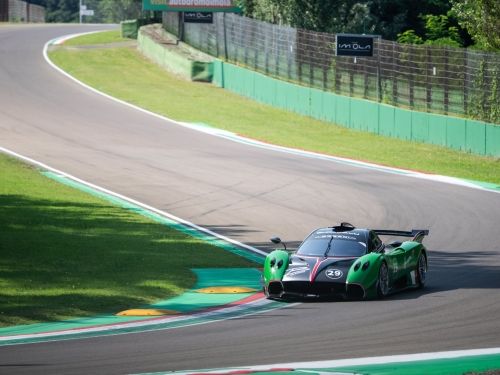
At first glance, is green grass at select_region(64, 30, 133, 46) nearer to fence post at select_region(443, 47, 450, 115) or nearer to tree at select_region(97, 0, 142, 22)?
fence post at select_region(443, 47, 450, 115)

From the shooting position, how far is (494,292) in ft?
61.6

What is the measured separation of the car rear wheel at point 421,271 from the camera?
19.9 meters

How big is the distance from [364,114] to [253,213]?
18184mm

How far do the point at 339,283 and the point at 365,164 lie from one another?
799 inches

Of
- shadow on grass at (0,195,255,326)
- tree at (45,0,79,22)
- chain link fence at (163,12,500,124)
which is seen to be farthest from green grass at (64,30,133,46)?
tree at (45,0,79,22)

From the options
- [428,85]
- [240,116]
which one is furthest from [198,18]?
[428,85]

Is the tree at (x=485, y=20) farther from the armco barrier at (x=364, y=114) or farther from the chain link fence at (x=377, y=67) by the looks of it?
the armco barrier at (x=364, y=114)

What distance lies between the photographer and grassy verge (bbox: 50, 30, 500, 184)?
39188 mm

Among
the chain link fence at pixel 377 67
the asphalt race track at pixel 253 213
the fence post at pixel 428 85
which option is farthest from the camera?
the fence post at pixel 428 85

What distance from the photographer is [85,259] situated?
22.2m

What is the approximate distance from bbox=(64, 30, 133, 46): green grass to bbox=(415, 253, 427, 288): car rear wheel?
52948 mm

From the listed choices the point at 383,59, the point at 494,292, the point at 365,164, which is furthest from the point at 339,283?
A: the point at 383,59

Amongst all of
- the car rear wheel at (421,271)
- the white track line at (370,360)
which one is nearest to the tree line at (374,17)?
the car rear wheel at (421,271)

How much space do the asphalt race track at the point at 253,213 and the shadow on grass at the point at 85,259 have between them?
2.21 metres
